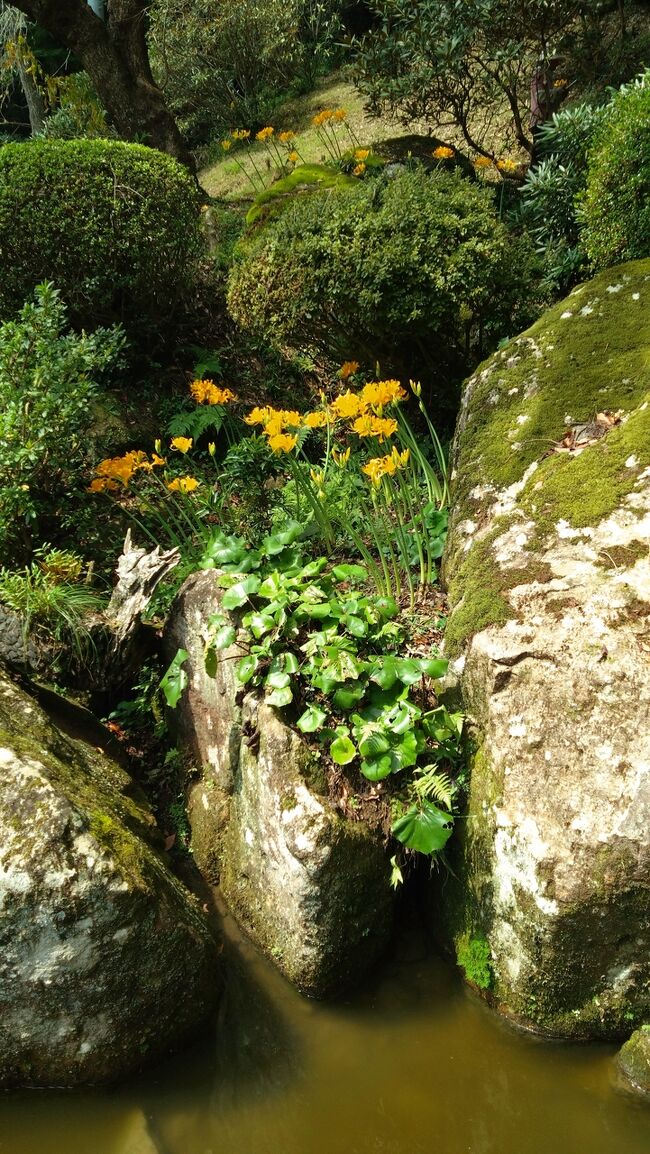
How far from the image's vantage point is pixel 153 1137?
273 cm

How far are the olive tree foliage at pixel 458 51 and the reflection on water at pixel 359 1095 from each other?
22.9ft

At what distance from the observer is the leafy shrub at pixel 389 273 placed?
16.1 feet

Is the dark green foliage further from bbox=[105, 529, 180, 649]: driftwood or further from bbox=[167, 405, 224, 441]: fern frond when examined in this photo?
bbox=[105, 529, 180, 649]: driftwood

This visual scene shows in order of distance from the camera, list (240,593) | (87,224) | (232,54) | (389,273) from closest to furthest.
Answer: (240,593), (389,273), (87,224), (232,54)

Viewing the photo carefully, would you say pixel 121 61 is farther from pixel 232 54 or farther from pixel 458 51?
pixel 232 54

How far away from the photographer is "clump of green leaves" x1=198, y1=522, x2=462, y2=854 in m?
3.14

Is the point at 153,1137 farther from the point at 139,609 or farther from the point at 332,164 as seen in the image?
the point at 332,164

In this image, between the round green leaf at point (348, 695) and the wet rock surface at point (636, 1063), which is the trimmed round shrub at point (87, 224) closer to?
the round green leaf at point (348, 695)

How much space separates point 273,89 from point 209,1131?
1755 cm

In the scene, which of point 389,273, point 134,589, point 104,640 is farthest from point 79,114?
point 104,640

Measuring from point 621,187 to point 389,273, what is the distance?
4.43 ft

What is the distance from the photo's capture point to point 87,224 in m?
5.97

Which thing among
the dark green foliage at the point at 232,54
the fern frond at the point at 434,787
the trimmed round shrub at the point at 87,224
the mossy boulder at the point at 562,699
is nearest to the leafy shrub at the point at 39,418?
the trimmed round shrub at the point at 87,224

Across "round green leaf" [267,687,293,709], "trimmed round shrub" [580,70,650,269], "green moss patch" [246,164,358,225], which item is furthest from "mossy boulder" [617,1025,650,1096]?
"green moss patch" [246,164,358,225]
